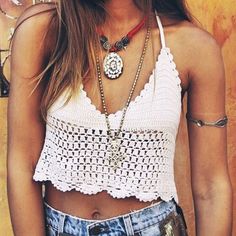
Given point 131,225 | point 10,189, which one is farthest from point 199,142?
point 10,189

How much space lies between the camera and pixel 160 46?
8.50 feet

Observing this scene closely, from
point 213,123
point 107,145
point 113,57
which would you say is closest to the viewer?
point 107,145

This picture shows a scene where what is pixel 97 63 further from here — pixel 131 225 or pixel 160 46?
pixel 131 225

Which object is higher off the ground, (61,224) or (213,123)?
(213,123)

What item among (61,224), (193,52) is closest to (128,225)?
(61,224)

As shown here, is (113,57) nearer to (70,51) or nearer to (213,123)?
(70,51)

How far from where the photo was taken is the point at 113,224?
8.00 feet

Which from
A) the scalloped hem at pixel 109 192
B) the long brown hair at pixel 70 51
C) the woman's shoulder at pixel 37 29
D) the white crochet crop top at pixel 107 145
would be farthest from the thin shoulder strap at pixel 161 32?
the scalloped hem at pixel 109 192

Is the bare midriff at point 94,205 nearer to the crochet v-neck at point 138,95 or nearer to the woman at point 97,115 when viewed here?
the woman at point 97,115

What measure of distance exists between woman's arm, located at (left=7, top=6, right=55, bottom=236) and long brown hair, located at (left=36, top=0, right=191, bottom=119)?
4 centimetres

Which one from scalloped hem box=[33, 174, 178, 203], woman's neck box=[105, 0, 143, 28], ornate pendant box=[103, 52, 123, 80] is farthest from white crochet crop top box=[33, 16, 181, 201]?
woman's neck box=[105, 0, 143, 28]

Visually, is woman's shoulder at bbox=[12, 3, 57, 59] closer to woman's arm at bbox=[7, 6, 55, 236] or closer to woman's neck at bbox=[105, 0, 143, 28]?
woman's arm at bbox=[7, 6, 55, 236]

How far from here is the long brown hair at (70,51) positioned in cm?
244

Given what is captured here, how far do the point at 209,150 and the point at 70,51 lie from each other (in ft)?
2.00
